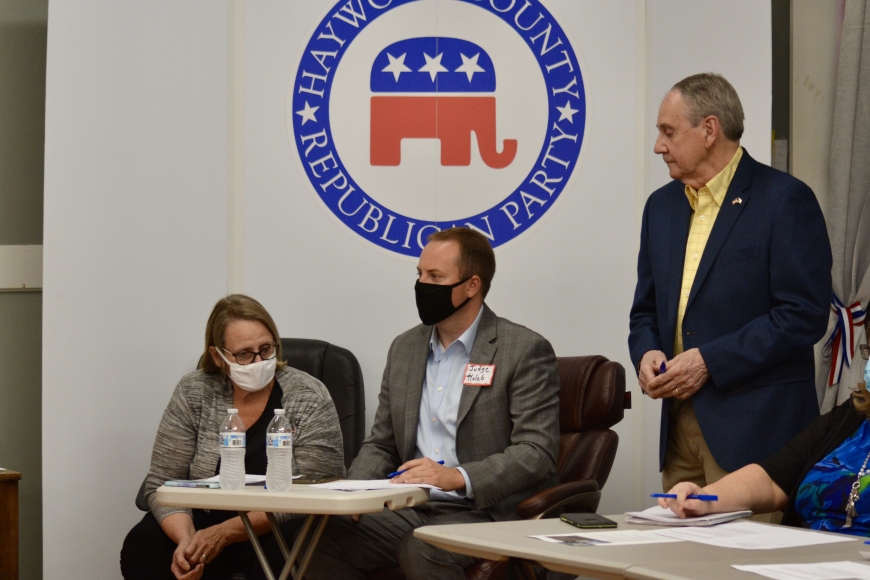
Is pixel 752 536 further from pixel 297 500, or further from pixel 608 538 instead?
pixel 297 500

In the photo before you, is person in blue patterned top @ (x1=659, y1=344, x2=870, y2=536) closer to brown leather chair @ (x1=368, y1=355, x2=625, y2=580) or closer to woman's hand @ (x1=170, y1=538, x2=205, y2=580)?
brown leather chair @ (x1=368, y1=355, x2=625, y2=580)

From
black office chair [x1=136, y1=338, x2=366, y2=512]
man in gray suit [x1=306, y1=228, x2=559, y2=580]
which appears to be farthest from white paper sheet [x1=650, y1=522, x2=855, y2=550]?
black office chair [x1=136, y1=338, x2=366, y2=512]

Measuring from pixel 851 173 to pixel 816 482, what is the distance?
2.51 m

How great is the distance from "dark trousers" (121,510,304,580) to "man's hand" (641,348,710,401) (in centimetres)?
120

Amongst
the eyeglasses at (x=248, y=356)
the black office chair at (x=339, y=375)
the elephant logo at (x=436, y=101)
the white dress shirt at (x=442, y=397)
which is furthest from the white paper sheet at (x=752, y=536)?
the elephant logo at (x=436, y=101)

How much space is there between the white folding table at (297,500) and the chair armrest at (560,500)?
386 mm

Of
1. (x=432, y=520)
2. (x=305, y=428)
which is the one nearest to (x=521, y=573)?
(x=432, y=520)

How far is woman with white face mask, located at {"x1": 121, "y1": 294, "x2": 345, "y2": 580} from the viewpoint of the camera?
10.1ft

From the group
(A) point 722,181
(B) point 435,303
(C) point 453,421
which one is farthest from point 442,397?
(A) point 722,181

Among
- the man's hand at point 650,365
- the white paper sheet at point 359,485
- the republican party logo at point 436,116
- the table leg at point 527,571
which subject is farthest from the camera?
the republican party logo at point 436,116

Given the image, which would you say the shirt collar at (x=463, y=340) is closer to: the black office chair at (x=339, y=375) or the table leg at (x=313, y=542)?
the black office chair at (x=339, y=375)

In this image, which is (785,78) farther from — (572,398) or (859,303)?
(572,398)

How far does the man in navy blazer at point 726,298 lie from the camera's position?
284 cm

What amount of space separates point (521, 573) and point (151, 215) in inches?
107
